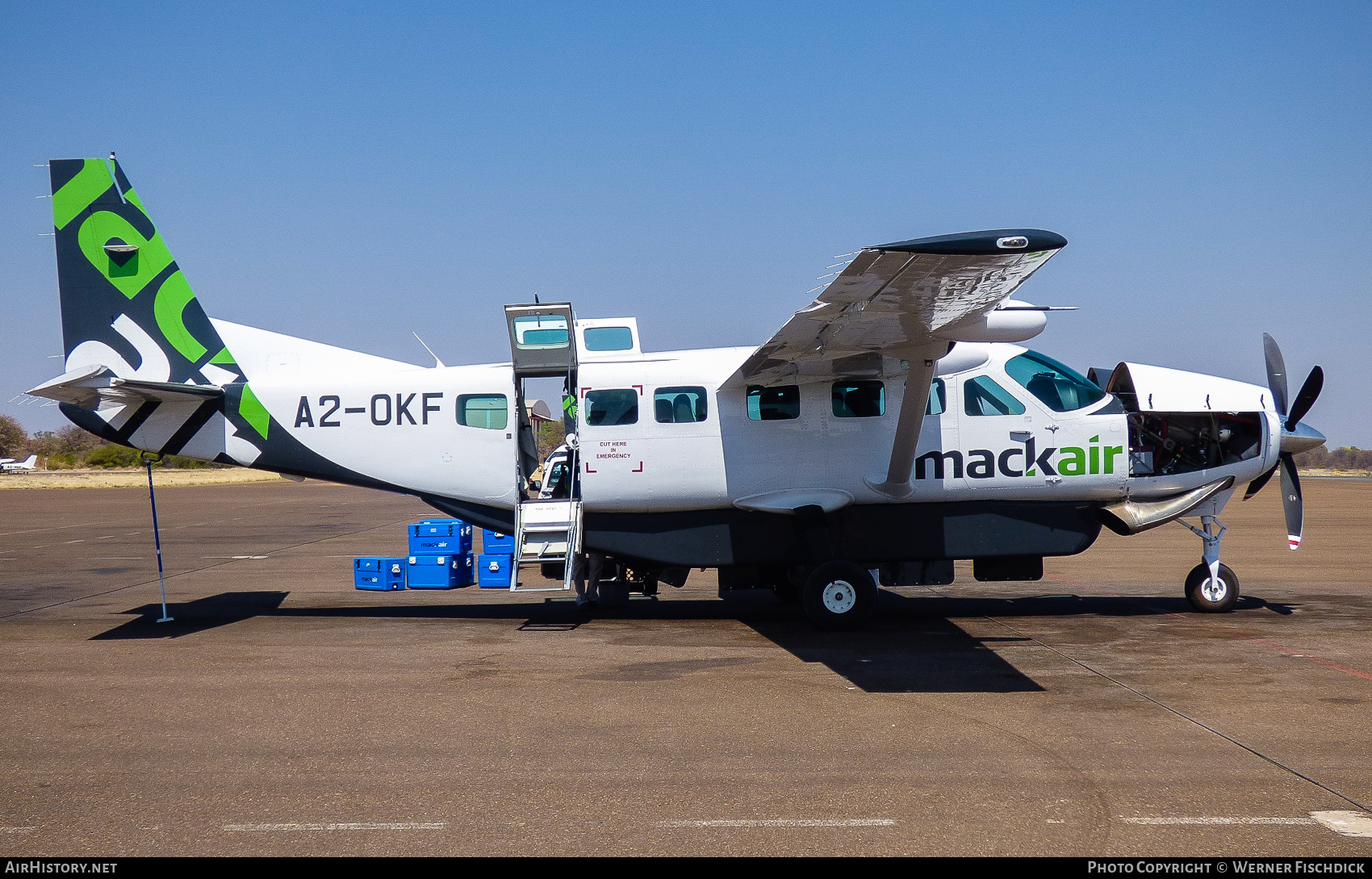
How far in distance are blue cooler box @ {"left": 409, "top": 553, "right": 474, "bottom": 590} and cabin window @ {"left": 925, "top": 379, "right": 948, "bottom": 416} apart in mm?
7556

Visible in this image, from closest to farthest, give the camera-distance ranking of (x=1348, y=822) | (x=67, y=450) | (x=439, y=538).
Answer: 1. (x=1348, y=822)
2. (x=439, y=538)
3. (x=67, y=450)

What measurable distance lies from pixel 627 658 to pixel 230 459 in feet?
19.2

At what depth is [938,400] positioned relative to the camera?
36.0 ft

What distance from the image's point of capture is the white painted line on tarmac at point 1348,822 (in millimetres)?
4754

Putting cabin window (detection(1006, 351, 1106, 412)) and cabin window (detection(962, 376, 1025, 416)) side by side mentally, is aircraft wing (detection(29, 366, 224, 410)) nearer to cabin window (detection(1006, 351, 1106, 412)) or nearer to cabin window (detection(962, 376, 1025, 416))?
cabin window (detection(962, 376, 1025, 416))

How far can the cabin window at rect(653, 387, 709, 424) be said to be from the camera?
1090 centimetres

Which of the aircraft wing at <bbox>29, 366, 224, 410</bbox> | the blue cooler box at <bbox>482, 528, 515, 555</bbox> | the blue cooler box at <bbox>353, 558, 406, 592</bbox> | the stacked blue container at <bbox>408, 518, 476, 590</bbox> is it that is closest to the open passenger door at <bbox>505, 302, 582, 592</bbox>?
the blue cooler box at <bbox>482, 528, 515, 555</bbox>

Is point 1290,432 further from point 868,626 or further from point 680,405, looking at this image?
point 680,405

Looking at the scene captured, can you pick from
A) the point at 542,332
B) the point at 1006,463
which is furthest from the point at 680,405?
the point at 1006,463

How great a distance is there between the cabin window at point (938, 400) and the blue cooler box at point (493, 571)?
6968mm

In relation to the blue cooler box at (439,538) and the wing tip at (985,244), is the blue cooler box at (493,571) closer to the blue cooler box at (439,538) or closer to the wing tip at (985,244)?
the blue cooler box at (439,538)

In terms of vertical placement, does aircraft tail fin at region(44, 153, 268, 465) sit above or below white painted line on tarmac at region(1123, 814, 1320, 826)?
above

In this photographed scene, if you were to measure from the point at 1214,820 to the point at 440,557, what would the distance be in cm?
1132

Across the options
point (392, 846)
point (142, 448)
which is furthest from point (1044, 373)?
point (142, 448)
